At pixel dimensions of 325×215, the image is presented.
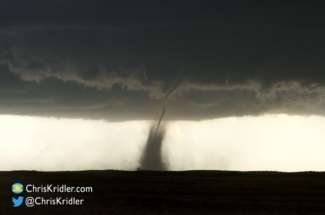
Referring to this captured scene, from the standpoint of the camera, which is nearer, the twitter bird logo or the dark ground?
the dark ground

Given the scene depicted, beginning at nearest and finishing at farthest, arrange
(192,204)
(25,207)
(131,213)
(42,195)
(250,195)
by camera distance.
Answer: (131,213) < (25,207) < (192,204) < (42,195) < (250,195)

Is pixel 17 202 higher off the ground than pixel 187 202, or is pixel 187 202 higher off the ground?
pixel 17 202

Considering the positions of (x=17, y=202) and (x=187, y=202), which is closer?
(x=17, y=202)

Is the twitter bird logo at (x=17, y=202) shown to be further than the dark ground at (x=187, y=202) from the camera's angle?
Yes

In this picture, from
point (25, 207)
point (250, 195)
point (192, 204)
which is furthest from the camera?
point (250, 195)

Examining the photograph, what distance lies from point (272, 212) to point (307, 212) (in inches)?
107

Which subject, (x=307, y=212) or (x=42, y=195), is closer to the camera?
(x=307, y=212)

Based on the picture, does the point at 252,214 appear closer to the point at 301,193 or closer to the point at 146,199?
the point at 146,199

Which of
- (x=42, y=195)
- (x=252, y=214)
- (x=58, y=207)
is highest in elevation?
(x=42, y=195)

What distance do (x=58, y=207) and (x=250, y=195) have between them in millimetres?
18984

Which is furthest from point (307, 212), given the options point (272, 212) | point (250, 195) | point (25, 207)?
point (25, 207)

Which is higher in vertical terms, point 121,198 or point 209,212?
point 121,198

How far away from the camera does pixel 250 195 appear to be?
47688mm

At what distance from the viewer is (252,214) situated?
35.7 meters
